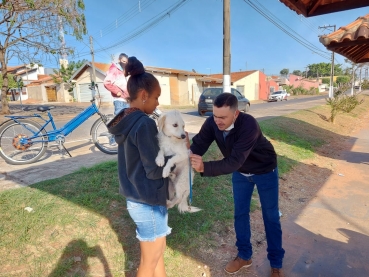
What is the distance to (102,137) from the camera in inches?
231

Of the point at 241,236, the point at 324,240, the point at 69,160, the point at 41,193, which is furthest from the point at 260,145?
the point at 69,160

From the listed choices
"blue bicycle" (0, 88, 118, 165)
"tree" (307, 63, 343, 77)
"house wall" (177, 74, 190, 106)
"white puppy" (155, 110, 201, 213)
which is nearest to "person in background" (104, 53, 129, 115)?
"blue bicycle" (0, 88, 118, 165)

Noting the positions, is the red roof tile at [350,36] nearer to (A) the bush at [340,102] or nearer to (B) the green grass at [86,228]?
(B) the green grass at [86,228]

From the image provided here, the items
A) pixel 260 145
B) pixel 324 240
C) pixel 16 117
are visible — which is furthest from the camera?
pixel 16 117

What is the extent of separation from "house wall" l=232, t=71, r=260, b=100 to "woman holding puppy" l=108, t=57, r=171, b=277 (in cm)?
3663

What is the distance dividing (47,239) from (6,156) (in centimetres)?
304

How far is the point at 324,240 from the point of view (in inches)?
131

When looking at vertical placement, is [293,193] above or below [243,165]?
below

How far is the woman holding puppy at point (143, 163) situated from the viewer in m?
1.55

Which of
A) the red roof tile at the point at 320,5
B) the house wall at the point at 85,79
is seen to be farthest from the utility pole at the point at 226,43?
the house wall at the point at 85,79

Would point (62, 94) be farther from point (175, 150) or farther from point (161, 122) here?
point (175, 150)

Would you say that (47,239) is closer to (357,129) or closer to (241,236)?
(241,236)

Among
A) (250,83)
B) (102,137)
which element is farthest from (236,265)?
(250,83)

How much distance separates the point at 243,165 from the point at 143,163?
124 cm
